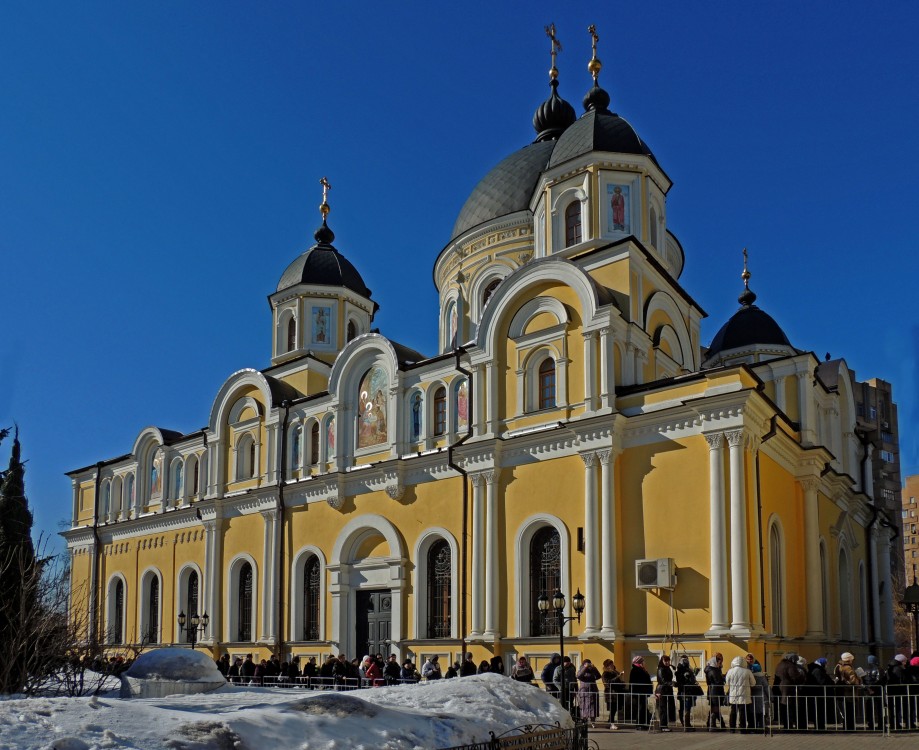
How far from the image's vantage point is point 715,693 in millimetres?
16281

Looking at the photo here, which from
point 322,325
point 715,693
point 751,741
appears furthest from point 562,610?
point 322,325

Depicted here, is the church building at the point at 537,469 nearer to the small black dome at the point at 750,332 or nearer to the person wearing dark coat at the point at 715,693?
the small black dome at the point at 750,332

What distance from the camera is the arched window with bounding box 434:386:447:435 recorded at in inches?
955

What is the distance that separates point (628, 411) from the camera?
20594 millimetres

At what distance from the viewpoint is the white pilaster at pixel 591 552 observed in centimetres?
1984

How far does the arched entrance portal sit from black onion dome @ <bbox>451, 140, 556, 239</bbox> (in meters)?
Answer: 10.1

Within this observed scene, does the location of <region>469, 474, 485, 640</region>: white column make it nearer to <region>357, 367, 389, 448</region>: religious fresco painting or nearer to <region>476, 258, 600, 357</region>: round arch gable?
<region>476, 258, 600, 357</region>: round arch gable

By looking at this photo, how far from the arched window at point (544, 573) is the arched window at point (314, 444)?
8.18m

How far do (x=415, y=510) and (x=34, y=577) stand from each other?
12.3m

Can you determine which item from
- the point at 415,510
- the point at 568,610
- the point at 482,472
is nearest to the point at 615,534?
the point at 568,610

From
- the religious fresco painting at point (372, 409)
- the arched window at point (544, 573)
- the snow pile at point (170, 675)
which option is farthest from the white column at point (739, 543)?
the snow pile at point (170, 675)

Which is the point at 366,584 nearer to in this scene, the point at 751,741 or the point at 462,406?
the point at 462,406

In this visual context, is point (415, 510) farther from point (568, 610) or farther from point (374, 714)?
point (374, 714)

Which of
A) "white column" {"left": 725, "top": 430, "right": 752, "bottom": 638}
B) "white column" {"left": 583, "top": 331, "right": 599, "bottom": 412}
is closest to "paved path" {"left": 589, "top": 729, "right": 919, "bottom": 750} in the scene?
"white column" {"left": 725, "top": 430, "right": 752, "bottom": 638}
